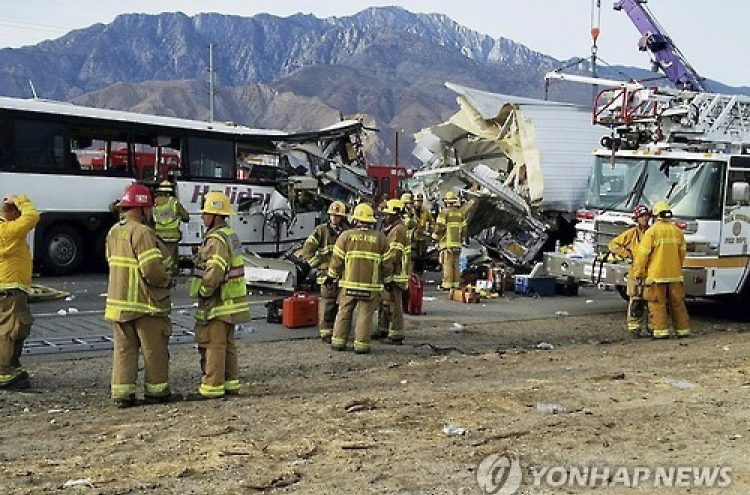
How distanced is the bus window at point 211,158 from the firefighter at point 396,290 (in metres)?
7.89

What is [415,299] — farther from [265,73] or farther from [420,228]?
[265,73]

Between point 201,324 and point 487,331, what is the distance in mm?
5109

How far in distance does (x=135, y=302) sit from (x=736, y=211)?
8557 mm

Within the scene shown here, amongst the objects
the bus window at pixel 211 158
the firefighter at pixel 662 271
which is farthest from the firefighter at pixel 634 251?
the bus window at pixel 211 158

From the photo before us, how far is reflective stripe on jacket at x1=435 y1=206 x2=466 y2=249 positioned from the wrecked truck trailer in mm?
2723

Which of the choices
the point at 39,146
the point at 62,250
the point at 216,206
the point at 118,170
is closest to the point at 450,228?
the point at 118,170

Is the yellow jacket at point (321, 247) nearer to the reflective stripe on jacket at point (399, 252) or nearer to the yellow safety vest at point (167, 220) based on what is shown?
the reflective stripe on jacket at point (399, 252)

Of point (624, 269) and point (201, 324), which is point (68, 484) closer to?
point (201, 324)

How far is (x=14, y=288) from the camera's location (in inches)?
310

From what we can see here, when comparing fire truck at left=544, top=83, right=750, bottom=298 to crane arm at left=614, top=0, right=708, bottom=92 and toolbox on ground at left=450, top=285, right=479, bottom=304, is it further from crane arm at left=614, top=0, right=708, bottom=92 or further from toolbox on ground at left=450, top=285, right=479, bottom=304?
crane arm at left=614, top=0, right=708, bottom=92

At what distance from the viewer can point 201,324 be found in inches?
297

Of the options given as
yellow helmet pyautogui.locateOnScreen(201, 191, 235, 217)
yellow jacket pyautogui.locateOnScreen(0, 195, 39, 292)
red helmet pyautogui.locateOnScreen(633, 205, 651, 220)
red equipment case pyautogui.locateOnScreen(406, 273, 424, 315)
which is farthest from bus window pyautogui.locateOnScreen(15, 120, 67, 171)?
red helmet pyautogui.locateOnScreen(633, 205, 651, 220)

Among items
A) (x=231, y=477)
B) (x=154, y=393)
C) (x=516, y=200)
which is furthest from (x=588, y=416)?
(x=516, y=200)

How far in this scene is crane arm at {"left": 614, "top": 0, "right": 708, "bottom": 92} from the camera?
28672 millimetres
